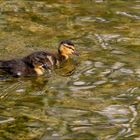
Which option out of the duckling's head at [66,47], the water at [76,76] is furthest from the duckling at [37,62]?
the water at [76,76]

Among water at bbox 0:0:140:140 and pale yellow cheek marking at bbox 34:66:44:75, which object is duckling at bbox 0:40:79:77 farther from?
water at bbox 0:0:140:140

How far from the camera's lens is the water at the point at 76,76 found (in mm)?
5777

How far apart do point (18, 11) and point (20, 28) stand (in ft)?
3.05

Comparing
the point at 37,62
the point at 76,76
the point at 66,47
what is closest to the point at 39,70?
the point at 37,62

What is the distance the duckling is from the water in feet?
0.34

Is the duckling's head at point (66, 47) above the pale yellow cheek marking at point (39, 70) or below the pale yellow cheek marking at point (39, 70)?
above

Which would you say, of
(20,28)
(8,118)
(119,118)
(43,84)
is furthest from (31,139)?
(20,28)

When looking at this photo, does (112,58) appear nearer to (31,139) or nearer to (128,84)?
(128,84)

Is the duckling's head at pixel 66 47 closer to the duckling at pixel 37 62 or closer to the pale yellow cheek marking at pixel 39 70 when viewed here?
the duckling at pixel 37 62

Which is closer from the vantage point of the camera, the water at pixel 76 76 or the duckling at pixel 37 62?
the water at pixel 76 76

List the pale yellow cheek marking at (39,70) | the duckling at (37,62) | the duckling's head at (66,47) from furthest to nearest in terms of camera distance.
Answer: the duckling's head at (66,47) → the pale yellow cheek marking at (39,70) → the duckling at (37,62)

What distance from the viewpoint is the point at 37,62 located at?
7.39 m

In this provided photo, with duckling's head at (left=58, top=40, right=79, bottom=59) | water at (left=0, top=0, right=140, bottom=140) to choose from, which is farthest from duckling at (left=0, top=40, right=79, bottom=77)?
water at (left=0, top=0, right=140, bottom=140)

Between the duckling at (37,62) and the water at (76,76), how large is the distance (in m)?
0.10
